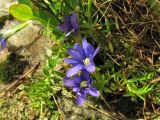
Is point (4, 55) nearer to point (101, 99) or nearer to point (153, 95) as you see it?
point (101, 99)

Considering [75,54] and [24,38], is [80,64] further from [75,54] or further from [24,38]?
[24,38]

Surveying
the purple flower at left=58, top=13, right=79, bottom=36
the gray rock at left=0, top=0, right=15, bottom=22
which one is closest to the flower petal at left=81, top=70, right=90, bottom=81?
Result: the purple flower at left=58, top=13, right=79, bottom=36

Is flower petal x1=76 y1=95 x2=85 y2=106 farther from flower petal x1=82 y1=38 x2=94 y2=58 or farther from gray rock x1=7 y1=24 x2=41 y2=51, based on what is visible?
gray rock x1=7 y1=24 x2=41 y2=51

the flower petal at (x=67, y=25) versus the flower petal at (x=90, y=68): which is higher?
the flower petal at (x=67, y=25)

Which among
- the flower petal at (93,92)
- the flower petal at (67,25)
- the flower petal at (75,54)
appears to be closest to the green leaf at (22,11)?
the flower petal at (67,25)

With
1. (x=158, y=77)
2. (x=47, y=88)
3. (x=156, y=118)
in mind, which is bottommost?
(x=156, y=118)

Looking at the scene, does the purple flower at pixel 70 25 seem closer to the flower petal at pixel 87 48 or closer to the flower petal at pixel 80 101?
the flower petal at pixel 87 48

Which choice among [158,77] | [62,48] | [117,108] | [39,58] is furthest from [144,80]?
[39,58]
